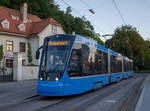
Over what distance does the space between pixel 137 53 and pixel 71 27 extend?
19040 millimetres

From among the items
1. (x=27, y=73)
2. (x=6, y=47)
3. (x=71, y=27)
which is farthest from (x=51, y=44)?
(x=71, y=27)

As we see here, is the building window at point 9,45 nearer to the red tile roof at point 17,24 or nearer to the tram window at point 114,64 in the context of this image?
the red tile roof at point 17,24

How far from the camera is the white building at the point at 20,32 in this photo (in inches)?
1203

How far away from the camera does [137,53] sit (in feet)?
169

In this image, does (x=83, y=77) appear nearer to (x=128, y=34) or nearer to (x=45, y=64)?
(x=45, y=64)

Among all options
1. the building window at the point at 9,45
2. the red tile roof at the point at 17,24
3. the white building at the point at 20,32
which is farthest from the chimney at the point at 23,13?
the building window at the point at 9,45

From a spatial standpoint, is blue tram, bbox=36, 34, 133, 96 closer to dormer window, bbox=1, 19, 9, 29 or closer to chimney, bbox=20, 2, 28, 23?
dormer window, bbox=1, 19, 9, 29

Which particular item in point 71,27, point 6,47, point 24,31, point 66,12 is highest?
point 66,12

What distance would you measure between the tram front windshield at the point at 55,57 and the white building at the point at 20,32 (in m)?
21.0

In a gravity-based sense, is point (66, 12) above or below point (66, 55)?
above

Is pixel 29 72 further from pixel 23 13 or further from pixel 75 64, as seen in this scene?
pixel 23 13

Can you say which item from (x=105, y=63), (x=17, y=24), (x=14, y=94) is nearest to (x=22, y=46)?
(x=17, y=24)

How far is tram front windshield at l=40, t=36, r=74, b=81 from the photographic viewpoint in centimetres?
A: 955

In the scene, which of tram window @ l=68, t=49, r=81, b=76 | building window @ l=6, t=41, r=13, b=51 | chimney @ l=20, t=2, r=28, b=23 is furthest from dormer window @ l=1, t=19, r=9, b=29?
tram window @ l=68, t=49, r=81, b=76
